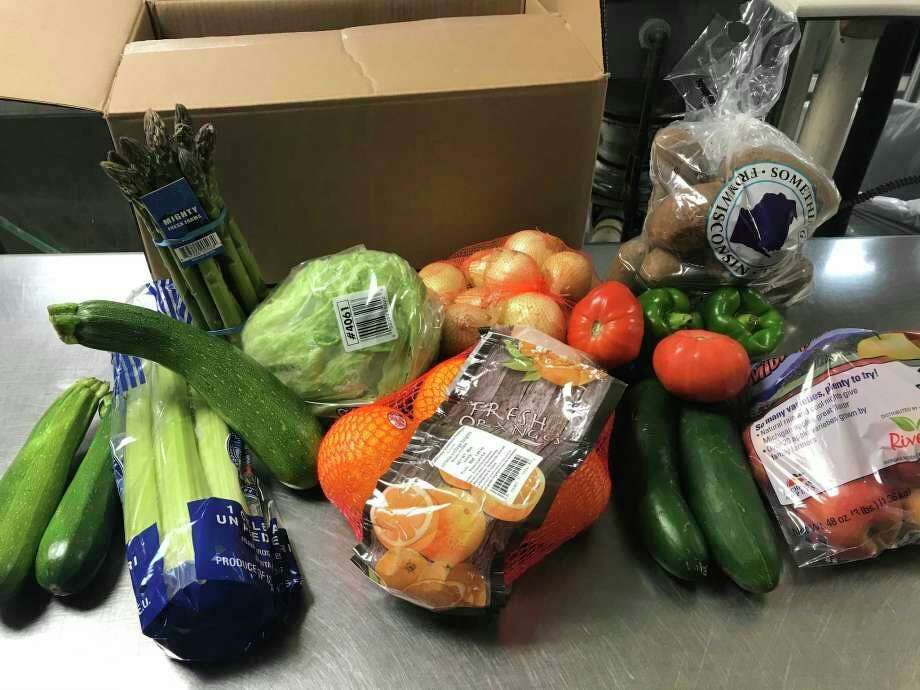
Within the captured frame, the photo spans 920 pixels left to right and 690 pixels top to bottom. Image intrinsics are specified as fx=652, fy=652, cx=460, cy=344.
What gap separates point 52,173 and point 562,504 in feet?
5.80

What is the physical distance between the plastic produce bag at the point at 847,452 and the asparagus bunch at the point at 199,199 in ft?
1.99

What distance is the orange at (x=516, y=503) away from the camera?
1.76 ft

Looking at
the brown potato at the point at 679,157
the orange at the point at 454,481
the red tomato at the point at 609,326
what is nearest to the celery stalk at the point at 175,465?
the orange at the point at 454,481

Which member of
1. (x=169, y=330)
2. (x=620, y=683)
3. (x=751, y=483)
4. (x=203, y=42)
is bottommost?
(x=620, y=683)

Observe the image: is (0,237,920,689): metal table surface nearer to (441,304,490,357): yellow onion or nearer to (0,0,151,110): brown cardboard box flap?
(441,304,490,357): yellow onion

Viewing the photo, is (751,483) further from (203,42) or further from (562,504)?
(203,42)

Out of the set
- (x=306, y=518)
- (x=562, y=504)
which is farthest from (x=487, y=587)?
(x=306, y=518)

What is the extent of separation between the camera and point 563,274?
827 millimetres

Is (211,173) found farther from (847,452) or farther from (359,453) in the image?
(847,452)

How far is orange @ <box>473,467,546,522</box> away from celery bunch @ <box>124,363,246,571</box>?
0.25 meters

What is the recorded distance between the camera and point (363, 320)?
0.73 m

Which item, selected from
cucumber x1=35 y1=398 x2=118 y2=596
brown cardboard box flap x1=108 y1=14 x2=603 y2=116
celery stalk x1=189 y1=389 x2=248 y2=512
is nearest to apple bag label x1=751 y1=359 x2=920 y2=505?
brown cardboard box flap x1=108 y1=14 x2=603 y2=116

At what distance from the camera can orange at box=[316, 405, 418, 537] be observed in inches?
24.0

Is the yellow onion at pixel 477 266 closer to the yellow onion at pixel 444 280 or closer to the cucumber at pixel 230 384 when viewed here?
the yellow onion at pixel 444 280
